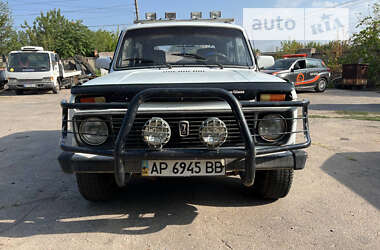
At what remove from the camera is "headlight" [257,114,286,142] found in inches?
110

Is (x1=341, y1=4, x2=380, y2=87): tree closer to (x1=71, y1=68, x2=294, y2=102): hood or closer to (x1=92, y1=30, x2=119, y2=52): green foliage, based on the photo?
(x1=71, y1=68, x2=294, y2=102): hood

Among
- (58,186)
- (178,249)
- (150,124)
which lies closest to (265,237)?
(178,249)

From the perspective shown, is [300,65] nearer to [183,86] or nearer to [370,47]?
[370,47]

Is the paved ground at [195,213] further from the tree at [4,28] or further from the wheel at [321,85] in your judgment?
the tree at [4,28]

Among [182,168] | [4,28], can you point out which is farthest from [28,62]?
[182,168]

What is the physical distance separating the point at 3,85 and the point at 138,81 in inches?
764

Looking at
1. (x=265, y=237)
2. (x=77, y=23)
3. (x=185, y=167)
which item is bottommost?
(x=265, y=237)

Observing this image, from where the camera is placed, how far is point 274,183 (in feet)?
10.5

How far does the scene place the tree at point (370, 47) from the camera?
17656mm

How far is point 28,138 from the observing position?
646 centimetres

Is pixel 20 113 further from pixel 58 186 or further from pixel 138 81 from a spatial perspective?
pixel 138 81

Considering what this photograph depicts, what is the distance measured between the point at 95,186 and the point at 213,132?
1.35 meters

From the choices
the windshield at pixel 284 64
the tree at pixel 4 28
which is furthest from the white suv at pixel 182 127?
the tree at pixel 4 28

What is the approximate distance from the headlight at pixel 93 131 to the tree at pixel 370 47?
18096 millimetres
